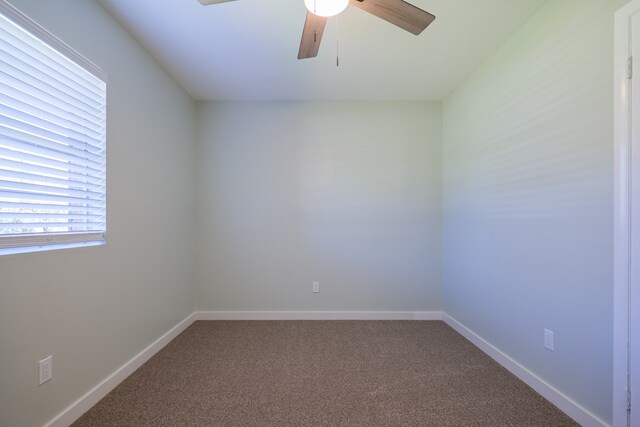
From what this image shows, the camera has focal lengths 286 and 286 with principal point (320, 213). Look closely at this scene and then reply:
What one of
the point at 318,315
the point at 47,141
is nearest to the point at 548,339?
the point at 318,315

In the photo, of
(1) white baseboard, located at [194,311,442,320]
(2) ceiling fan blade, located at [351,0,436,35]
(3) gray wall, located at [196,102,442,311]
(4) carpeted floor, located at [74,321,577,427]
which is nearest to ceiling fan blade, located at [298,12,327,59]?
(2) ceiling fan blade, located at [351,0,436,35]

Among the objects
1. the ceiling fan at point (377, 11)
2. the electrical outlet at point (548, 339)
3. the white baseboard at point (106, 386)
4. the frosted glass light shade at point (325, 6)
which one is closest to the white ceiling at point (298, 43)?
the ceiling fan at point (377, 11)

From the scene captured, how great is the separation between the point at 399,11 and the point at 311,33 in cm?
43

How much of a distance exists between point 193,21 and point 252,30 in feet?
1.23

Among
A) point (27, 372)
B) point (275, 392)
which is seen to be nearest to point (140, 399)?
point (27, 372)

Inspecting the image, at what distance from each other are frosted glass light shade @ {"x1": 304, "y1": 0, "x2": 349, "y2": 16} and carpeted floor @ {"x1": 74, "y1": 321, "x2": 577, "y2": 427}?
80.6 inches

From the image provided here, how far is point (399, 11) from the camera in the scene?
50.9 inches

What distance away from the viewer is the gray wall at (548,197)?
1461 millimetres

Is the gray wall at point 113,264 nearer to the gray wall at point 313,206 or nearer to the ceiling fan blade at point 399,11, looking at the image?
the gray wall at point 313,206

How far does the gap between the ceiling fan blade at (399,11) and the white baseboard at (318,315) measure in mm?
2692

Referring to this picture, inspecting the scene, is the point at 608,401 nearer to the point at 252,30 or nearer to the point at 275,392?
the point at 275,392

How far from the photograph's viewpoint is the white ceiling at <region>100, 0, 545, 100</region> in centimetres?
178

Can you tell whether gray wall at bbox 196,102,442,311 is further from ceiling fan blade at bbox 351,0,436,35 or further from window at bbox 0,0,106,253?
ceiling fan blade at bbox 351,0,436,35

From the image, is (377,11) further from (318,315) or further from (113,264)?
(318,315)
